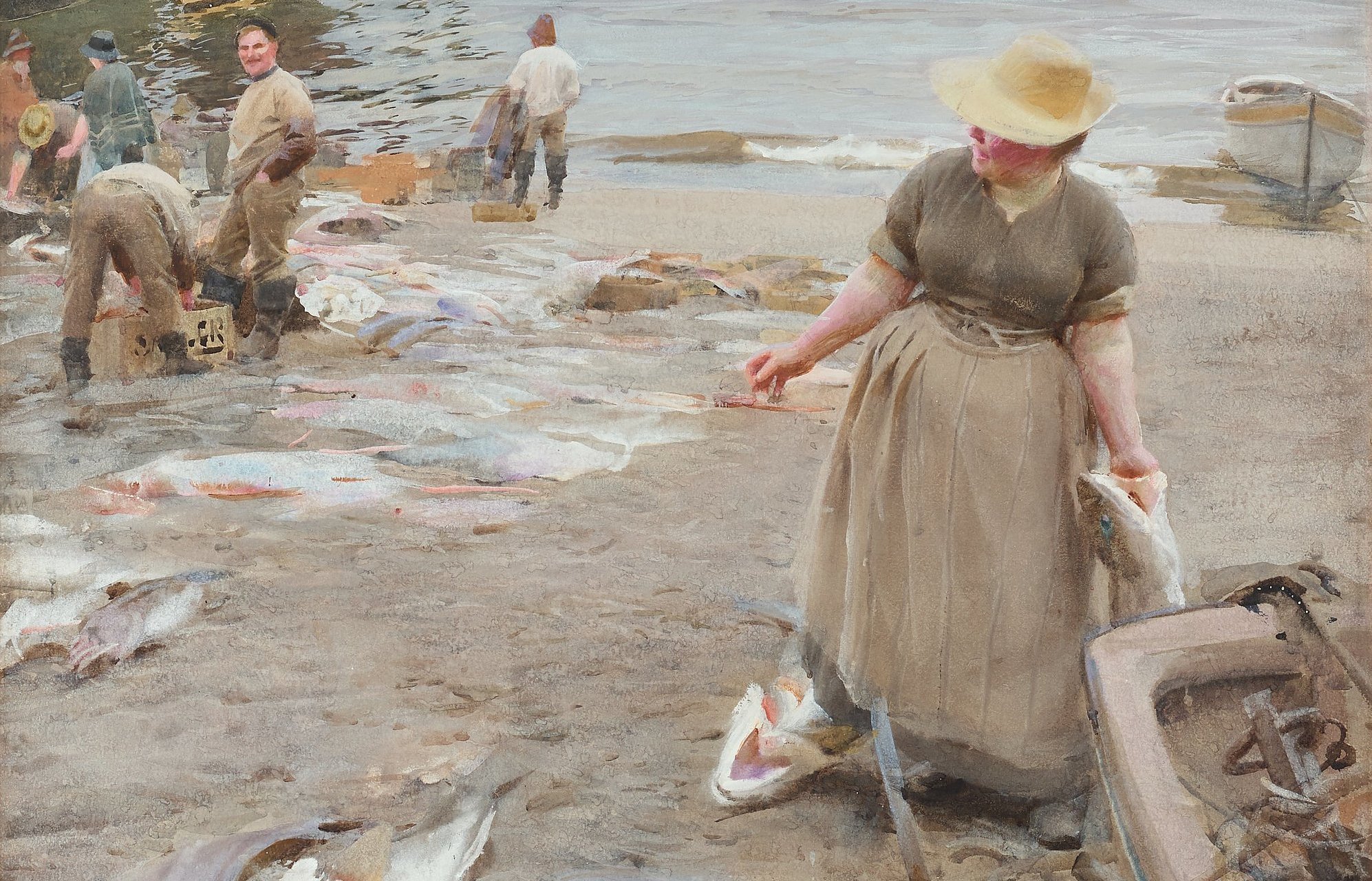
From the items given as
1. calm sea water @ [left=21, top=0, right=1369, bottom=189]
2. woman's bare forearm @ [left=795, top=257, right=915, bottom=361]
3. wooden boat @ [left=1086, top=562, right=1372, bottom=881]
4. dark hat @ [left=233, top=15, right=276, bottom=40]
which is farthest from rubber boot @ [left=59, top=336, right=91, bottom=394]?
wooden boat @ [left=1086, top=562, right=1372, bottom=881]

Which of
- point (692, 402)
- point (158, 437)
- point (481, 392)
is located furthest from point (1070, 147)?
point (158, 437)

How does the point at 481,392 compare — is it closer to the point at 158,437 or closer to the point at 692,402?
the point at 692,402

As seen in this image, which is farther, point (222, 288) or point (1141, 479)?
point (222, 288)

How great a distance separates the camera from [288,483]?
124 inches

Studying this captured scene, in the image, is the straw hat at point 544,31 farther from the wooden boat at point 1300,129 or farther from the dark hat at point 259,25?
the wooden boat at point 1300,129

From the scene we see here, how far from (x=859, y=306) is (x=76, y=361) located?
7.69ft

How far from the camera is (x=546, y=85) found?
11.0 feet

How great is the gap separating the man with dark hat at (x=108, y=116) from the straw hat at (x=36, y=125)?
6cm

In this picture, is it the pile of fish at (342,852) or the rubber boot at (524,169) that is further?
the rubber boot at (524,169)

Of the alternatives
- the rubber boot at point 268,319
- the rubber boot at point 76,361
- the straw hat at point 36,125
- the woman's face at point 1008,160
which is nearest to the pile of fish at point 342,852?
the woman's face at point 1008,160

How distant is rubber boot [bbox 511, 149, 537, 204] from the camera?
392cm

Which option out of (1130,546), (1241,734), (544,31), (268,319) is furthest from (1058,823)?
(268,319)

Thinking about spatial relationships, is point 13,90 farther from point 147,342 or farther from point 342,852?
point 342,852

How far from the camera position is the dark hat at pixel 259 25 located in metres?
3.44
